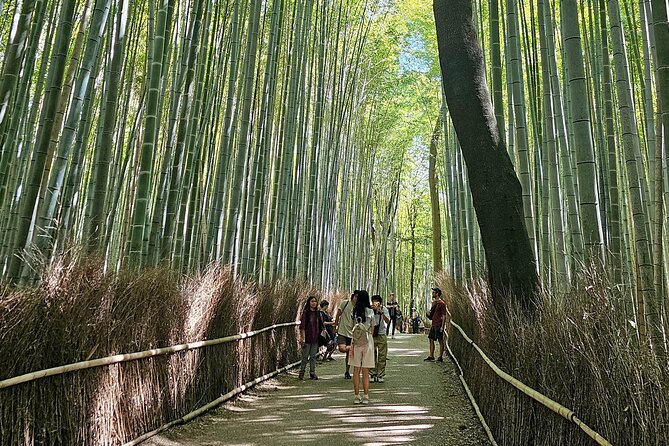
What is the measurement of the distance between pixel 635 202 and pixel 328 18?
753 cm

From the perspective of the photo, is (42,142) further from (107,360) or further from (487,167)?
(487,167)

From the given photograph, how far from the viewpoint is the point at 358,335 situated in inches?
221

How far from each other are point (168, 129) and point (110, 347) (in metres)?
2.36

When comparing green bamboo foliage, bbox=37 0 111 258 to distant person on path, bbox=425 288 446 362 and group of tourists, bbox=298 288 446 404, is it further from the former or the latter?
distant person on path, bbox=425 288 446 362

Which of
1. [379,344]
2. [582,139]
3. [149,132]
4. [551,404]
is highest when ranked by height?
[149,132]

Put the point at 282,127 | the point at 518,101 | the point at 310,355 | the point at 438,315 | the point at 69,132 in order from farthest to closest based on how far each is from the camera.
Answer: the point at 438,315 < the point at 282,127 < the point at 310,355 < the point at 518,101 < the point at 69,132

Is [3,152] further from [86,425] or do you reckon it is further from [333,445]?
[333,445]

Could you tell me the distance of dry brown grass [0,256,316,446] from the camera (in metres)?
2.59

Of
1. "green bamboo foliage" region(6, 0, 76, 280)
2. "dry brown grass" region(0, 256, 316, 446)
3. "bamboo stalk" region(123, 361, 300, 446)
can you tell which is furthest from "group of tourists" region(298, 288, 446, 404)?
"green bamboo foliage" region(6, 0, 76, 280)

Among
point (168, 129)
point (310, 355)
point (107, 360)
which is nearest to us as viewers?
point (107, 360)

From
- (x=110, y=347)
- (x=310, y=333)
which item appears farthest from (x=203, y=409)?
(x=310, y=333)

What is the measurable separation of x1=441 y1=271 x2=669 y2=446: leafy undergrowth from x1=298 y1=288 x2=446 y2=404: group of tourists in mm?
1647

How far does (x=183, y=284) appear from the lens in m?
4.65

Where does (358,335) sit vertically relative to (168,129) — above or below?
below
